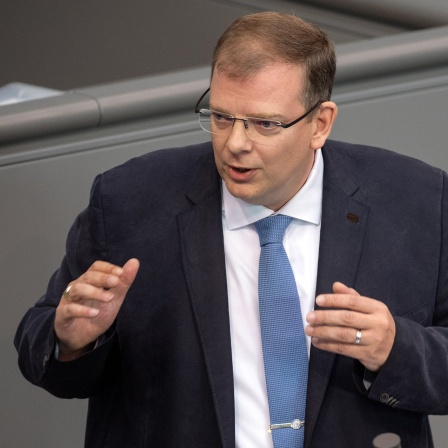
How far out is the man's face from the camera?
203 centimetres

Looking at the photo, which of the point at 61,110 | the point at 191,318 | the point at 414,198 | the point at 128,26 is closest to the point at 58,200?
the point at 61,110

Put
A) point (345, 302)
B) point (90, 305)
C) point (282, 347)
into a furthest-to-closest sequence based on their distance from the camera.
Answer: point (282, 347) < point (90, 305) < point (345, 302)

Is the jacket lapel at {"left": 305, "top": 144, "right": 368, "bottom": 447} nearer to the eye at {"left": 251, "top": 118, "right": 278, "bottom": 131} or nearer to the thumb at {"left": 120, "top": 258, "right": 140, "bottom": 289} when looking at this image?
the eye at {"left": 251, "top": 118, "right": 278, "bottom": 131}

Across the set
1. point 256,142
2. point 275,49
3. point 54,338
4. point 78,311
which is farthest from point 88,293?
point 275,49

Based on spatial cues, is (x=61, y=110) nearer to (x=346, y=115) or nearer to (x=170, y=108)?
(x=170, y=108)

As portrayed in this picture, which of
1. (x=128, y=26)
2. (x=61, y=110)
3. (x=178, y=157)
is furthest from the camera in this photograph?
(x=128, y=26)

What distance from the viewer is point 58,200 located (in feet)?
8.95

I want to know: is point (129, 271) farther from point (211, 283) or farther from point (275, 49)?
point (275, 49)

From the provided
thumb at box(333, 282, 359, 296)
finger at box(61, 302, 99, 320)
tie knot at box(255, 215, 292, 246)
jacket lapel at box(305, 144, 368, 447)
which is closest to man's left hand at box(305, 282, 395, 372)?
thumb at box(333, 282, 359, 296)

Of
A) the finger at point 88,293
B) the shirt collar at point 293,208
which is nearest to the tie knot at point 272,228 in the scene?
the shirt collar at point 293,208

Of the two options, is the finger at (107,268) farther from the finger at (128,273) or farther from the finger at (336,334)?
the finger at (336,334)

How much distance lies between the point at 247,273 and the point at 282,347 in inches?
6.4

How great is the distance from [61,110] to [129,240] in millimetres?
596

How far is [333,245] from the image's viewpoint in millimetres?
2162
